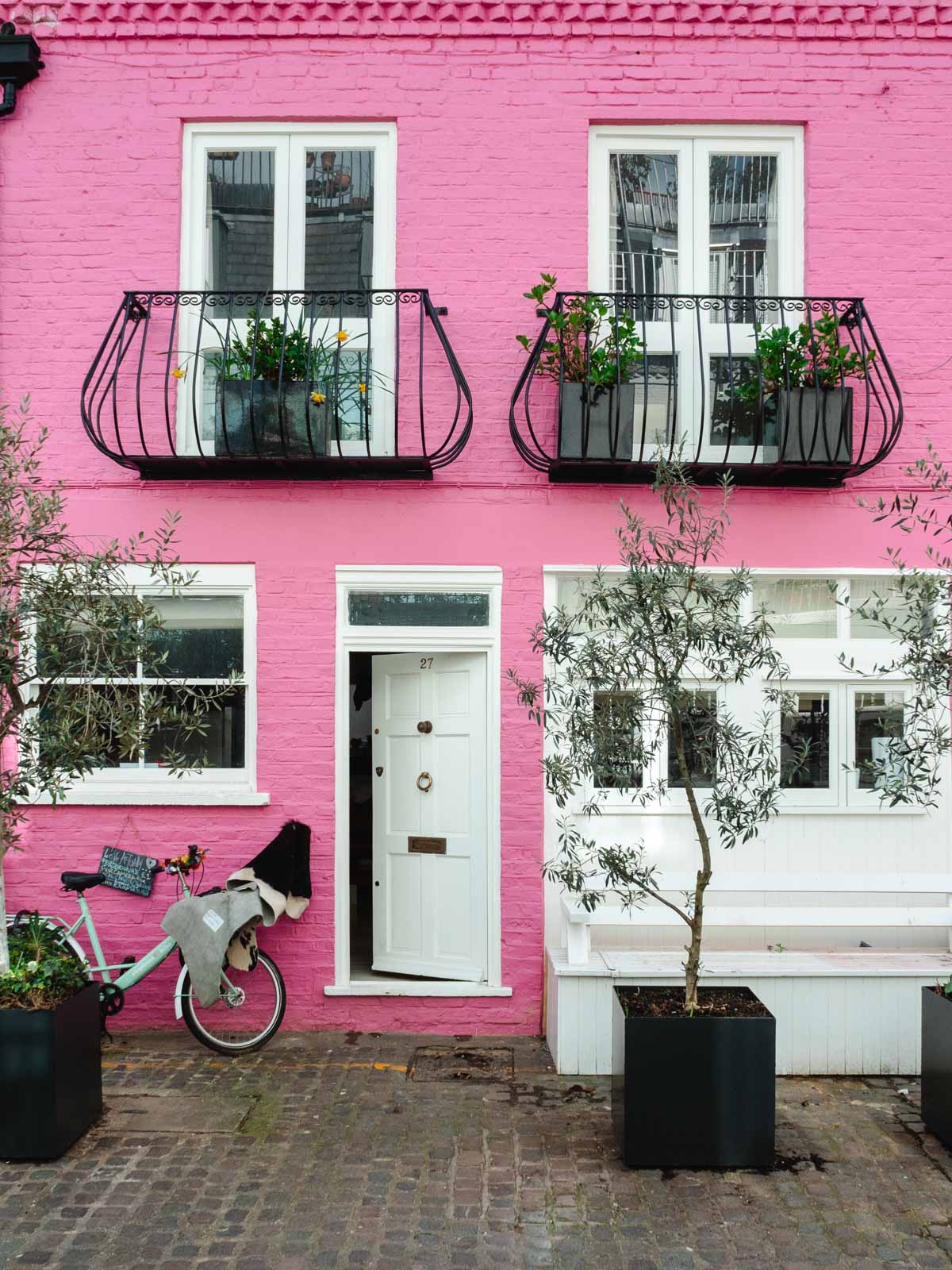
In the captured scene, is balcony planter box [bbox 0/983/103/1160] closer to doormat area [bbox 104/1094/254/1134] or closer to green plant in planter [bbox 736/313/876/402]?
doormat area [bbox 104/1094/254/1134]

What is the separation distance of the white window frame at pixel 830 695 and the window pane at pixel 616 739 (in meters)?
1.94

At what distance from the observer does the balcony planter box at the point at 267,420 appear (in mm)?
6621

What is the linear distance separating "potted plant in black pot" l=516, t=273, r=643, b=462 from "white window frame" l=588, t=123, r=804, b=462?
0.51 m

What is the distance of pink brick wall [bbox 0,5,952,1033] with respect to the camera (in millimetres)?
6816

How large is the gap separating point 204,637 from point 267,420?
1.44 metres

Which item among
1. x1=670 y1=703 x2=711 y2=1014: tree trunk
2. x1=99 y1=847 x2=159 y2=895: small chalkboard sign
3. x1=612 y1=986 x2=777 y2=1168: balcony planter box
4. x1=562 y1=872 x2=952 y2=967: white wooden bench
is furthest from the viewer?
x1=99 y1=847 x2=159 y2=895: small chalkboard sign

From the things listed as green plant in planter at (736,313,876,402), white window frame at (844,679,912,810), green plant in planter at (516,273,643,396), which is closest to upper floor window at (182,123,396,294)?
green plant in planter at (516,273,643,396)

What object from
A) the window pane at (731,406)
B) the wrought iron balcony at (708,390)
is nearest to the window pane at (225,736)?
the wrought iron balcony at (708,390)

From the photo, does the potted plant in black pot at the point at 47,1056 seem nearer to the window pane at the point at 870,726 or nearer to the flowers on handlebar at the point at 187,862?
the flowers on handlebar at the point at 187,862

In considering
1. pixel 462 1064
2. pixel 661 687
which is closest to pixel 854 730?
pixel 661 687

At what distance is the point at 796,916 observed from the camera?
6379 mm

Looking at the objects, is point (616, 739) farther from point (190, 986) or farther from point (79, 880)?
point (79, 880)

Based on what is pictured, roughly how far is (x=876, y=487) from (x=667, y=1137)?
13.5ft

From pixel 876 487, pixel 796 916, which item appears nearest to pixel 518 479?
pixel 876 487
